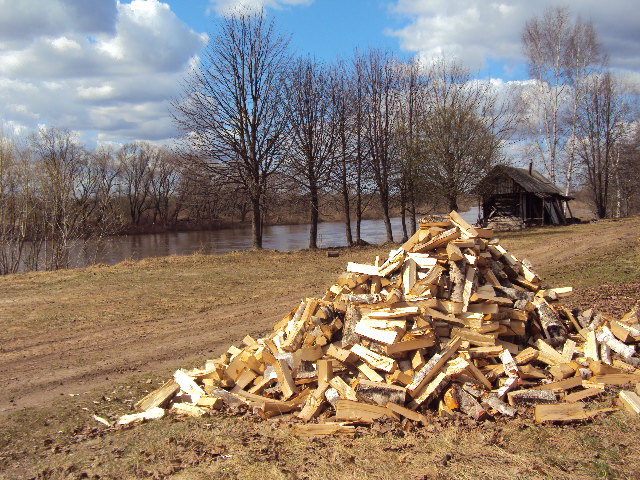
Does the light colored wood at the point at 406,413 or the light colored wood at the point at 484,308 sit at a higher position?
the light colored wood at the point at 484,308

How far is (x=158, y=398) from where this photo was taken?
5.87 meters

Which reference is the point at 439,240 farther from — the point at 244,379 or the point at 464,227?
the point at 244,379

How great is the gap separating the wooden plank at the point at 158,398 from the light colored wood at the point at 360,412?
2162mm

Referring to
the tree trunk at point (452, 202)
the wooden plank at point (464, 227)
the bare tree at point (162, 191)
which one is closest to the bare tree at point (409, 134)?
the tree trunk at point (452, 202)

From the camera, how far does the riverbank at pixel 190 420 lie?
402 cm

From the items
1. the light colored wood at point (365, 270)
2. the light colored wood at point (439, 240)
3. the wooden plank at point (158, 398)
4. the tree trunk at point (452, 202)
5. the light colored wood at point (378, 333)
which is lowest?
the wooden plank at point (158, 398)

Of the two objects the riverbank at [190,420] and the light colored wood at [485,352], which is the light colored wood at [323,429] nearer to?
the riverbank at [190,420]

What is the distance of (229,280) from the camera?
14.3 meters

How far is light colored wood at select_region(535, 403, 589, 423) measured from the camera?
14.8ft

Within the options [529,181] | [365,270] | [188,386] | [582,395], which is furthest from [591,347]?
[529,181]

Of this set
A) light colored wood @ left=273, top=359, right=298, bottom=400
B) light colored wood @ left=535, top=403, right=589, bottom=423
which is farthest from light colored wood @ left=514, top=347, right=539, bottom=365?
light colored wood @ left=273, top=359, right=298, bottom=400

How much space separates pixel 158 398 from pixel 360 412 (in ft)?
8.20

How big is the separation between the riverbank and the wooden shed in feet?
53.7

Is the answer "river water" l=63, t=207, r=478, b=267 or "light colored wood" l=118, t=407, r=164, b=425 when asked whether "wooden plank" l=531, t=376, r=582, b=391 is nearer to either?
"light colored wood" l=118, t=407, r=164, b=425
